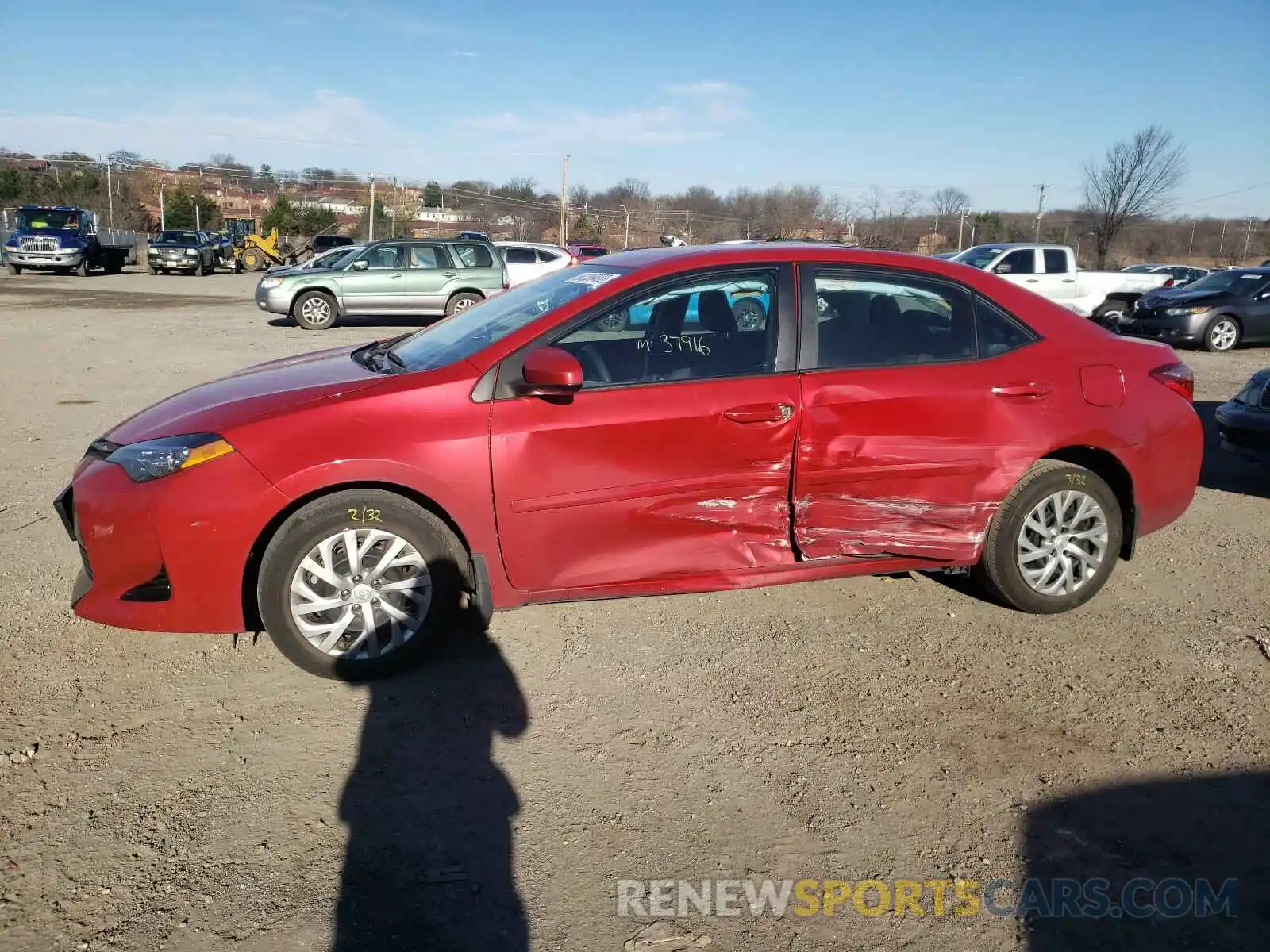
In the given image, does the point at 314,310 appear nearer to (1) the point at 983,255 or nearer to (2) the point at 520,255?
(2) the point at 520,255

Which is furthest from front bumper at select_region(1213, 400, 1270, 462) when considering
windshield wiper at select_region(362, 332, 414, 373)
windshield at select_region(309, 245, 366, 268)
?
windshield at select_region(309, 245, 366, 268)

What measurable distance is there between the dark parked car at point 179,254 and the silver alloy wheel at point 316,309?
2203cm

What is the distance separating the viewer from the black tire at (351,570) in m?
3.56

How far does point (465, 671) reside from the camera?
3.85 metres

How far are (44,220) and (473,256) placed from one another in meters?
20.6

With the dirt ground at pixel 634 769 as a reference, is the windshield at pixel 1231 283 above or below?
above

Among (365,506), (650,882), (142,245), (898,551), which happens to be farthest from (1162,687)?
(142,245)

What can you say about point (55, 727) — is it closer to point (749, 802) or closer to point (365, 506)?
point (365, 506)

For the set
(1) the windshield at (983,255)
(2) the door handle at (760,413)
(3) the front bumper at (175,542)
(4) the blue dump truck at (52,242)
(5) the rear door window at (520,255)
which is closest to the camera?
(3) the front bumper at (175,542)

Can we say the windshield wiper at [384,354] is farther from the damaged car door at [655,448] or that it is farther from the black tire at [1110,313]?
the black tire at [1110,313]

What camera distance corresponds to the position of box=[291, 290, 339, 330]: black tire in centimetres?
1708

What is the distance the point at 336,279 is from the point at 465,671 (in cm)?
1484

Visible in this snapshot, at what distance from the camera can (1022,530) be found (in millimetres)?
4312

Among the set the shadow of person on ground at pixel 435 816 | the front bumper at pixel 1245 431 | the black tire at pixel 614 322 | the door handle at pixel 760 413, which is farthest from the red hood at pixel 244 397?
the front bumper at pixel 1245 431
